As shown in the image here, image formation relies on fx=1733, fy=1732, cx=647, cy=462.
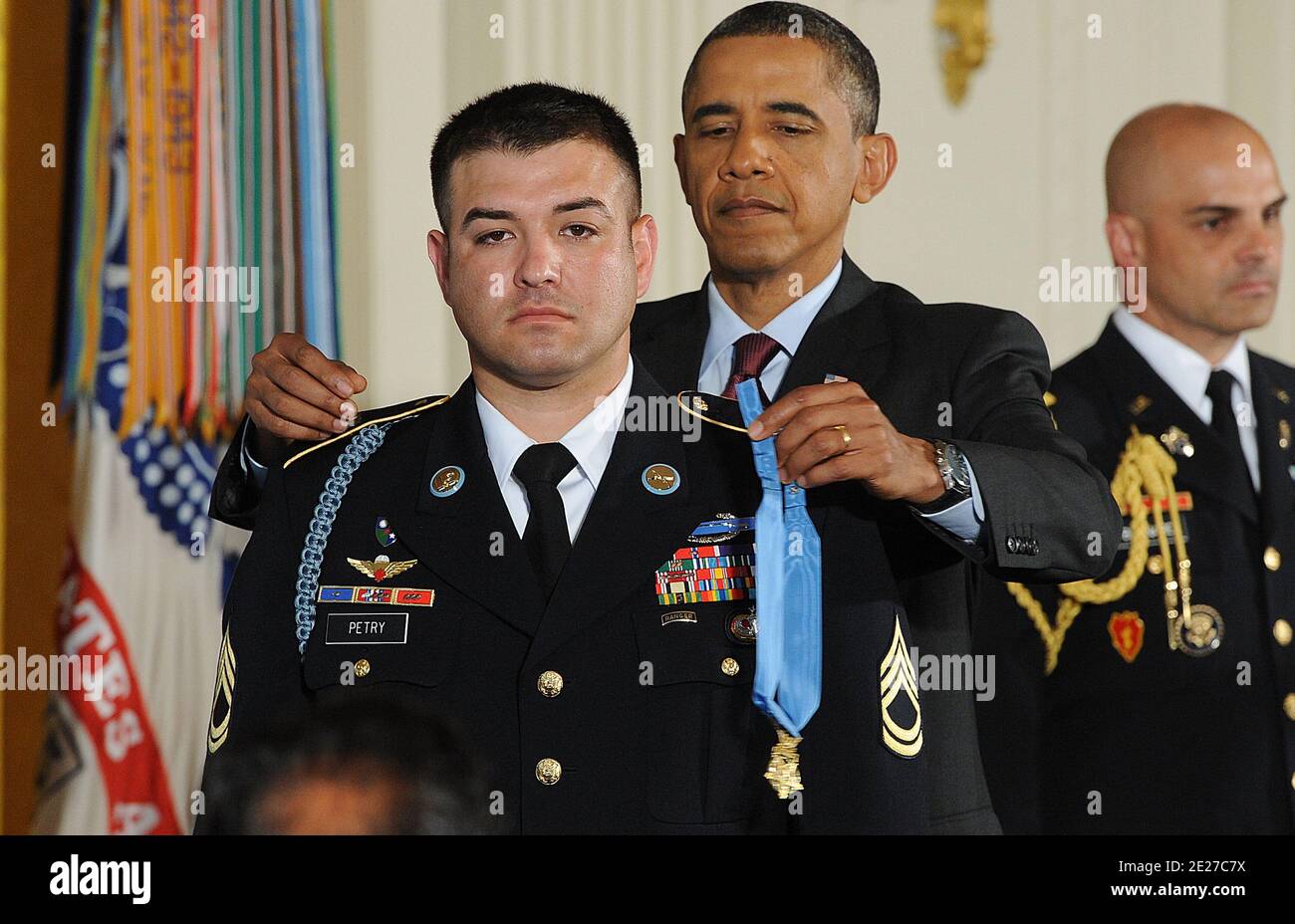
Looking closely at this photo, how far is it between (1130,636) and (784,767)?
0.91 metres

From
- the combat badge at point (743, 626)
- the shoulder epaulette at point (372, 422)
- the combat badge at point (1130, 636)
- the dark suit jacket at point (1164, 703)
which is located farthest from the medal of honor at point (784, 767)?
the combat badge at point (1130, 636)

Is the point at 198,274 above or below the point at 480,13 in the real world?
below

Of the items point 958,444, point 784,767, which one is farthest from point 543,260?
point 784,767

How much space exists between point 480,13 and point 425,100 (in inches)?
6.5

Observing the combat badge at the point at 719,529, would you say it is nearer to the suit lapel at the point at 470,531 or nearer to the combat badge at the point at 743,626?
the combat badge at the point at 743,626

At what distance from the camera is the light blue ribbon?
180cm

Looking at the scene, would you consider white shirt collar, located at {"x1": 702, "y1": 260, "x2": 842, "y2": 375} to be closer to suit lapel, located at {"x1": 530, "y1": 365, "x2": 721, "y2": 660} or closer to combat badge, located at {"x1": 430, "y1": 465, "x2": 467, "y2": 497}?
suit lapel, located at {"x1": 530, "y1": 365, "x2": 721, "y2": 660}

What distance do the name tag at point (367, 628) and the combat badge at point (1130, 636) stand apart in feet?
3.79

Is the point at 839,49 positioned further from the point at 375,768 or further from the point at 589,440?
the point at 375,768

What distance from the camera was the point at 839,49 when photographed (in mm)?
2338

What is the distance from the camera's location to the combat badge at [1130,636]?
2.53 meters
